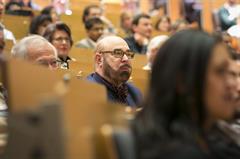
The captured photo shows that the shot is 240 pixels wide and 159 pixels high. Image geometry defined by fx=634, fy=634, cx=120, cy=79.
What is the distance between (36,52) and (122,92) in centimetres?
62

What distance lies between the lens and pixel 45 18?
5457 mm

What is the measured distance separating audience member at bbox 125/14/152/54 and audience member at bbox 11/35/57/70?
108 inches

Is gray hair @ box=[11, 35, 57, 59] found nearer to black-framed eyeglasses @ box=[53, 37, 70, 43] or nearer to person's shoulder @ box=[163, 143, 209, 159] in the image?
black-framed eyeglasses @ box=[53, 37, 70, 43]

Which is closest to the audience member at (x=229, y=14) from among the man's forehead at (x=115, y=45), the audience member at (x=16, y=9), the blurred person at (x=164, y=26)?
the blurred person at (x=164, y=26)

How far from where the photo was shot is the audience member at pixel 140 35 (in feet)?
19.6

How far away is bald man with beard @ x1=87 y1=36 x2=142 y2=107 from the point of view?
345cm

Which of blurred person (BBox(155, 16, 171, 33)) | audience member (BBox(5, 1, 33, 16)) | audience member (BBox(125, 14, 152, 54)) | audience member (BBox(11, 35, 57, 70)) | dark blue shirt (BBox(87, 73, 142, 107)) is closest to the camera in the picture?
audience member (BBox(11, 35, 57, 70))

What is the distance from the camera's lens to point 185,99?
1.51 meters

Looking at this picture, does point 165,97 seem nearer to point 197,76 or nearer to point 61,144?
point 197,76

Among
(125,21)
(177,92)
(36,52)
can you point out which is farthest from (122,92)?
(125,21)

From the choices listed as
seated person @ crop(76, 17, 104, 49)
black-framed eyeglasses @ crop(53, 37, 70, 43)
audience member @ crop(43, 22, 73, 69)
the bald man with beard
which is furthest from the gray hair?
seated person @ crop(76, 17, 104, 49)

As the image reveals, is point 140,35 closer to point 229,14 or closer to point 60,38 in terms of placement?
point 60,38

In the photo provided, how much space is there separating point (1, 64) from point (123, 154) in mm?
364

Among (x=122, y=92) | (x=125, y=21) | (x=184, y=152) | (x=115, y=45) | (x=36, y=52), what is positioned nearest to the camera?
(x=184, y=152)
